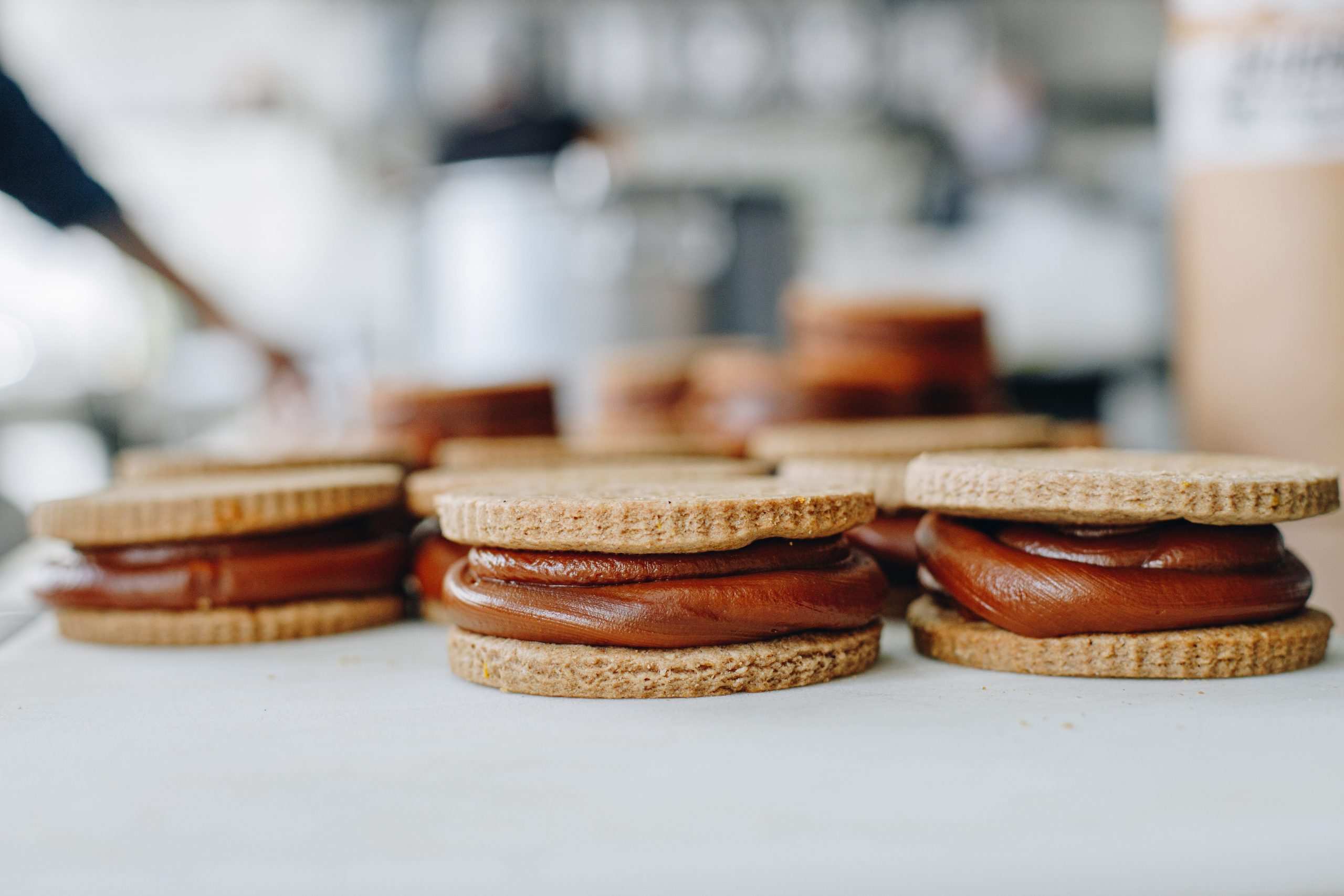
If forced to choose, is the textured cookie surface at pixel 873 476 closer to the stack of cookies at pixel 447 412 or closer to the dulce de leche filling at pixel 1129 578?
the dulce de leche filling at pixel 1129 578

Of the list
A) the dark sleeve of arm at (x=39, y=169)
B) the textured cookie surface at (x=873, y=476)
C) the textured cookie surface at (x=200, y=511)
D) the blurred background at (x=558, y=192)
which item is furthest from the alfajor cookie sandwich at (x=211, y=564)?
the blurred background at (x=558, y=192)

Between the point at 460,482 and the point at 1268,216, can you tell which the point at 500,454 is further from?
the point at 1268,216

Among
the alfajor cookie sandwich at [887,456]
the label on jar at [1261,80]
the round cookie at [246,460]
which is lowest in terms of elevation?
the alfajor cookie sandwich at [887,456]

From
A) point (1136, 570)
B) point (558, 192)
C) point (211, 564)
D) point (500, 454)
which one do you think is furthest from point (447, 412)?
point (558, 192)

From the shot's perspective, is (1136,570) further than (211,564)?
No

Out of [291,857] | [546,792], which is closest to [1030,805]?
[546,792]

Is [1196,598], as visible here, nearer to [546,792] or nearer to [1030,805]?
[1030,805]
